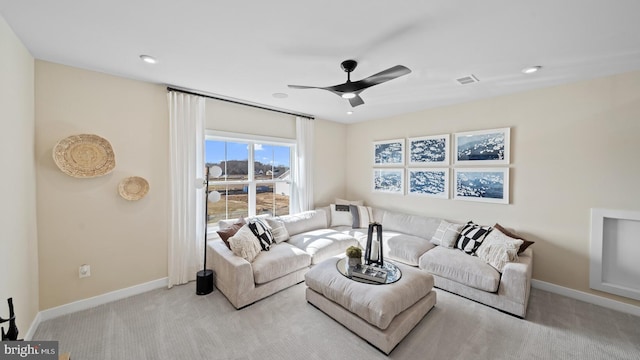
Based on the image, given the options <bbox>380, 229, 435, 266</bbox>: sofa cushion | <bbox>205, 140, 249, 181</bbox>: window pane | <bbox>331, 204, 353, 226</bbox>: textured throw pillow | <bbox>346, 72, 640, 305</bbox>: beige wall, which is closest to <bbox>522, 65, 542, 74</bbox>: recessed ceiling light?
<bbox>346, 72, 640, 305</bbox>: beige wall

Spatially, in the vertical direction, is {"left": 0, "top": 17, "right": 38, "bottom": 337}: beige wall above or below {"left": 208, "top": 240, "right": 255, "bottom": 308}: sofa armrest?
above

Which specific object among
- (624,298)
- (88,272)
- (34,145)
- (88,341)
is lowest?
(88,341)

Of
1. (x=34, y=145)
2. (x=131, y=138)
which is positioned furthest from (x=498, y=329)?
(x=34, y=145)

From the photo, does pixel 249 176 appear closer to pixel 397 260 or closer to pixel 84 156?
pixel 84 156

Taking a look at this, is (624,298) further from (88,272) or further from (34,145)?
(34,145)

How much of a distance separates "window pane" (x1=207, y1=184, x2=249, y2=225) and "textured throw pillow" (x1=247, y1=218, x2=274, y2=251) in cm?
68

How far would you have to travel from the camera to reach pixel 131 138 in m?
2.83

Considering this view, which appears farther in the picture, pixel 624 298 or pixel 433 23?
pixel 624 298

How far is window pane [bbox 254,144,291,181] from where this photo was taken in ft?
13.5

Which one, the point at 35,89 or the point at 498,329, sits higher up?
the point at 35,89

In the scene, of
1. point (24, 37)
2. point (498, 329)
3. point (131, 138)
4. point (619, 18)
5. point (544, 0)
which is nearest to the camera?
point (544, 0)

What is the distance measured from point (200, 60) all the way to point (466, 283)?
12.4 ft

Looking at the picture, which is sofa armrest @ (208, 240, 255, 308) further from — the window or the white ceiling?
the white ceiling

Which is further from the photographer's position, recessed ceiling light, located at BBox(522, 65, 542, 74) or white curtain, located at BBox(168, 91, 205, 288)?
white curtain, located at BBox(168, 91, 205, 288)
